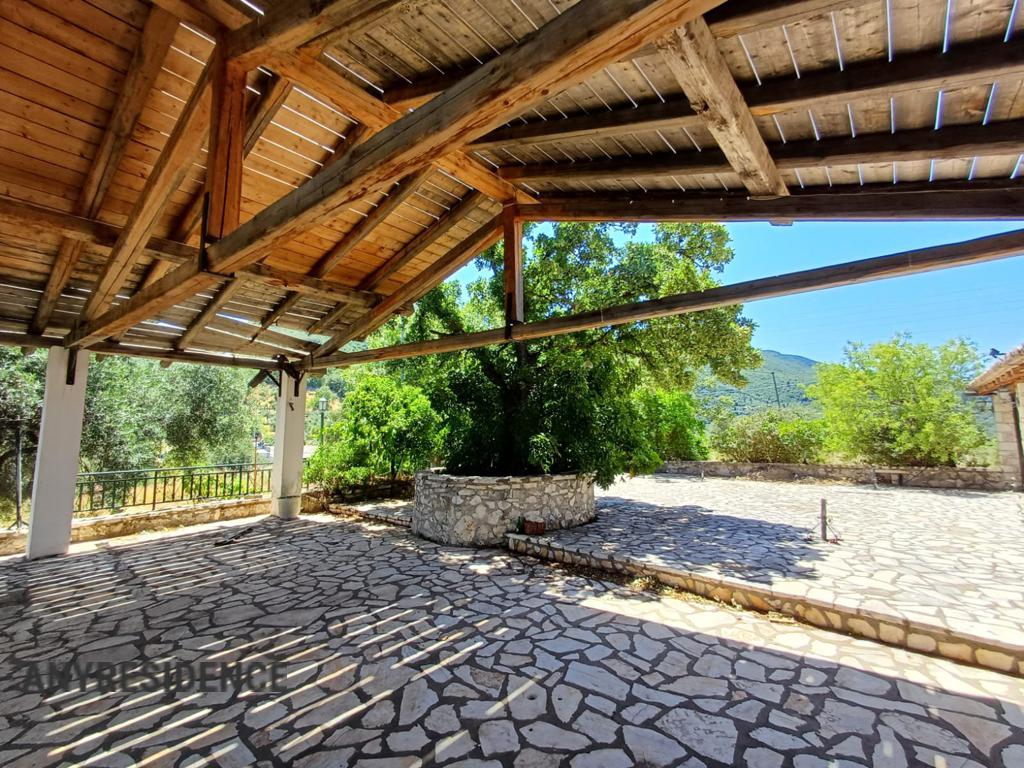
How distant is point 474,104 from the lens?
68.9 inches

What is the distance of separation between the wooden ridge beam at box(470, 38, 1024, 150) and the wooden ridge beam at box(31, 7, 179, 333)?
2722 mm

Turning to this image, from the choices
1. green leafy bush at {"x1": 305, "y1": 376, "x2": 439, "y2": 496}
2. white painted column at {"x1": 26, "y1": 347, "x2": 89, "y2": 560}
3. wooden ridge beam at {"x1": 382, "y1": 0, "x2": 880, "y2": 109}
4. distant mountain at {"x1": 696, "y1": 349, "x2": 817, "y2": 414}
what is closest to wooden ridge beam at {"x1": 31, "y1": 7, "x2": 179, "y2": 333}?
white painted column at {"x1": 26, "y1": 347, "x2": 89, "y2": 560}

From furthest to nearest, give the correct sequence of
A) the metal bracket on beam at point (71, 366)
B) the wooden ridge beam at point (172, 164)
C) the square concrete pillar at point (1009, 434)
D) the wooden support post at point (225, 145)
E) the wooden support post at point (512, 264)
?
the square concrete pillar at point (1009, 434) → the metal bracket on beam at point (71, 366) → the wooden support post at point (512, 264) → the wooden ridge beam at point (172, 164) → the wooden support post at point (225, 145)

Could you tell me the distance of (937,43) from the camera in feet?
6.84

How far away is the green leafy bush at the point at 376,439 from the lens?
9570 millimetres

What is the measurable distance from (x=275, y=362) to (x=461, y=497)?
4.96 meters

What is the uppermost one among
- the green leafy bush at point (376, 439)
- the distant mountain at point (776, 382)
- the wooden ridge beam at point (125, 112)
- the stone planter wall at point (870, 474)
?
the distant mountain at point (776, 382)

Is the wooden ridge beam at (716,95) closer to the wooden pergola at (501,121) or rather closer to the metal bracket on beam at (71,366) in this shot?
the wooden pergola at (501,121)

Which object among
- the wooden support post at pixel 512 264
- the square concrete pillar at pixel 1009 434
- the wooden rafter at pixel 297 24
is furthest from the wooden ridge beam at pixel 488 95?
the square concrete pillar at pixel 1009 434

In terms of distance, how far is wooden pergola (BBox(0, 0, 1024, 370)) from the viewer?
199 centimetres

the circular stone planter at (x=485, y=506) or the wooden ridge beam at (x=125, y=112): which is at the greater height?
the wooden ridge beam at (x=125, y=112)

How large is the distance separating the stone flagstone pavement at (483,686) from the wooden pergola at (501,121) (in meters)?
2.72

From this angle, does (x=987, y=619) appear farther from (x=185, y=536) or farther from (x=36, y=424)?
(x=36, y=424)

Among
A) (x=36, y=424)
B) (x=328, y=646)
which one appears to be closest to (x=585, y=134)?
(x=328, y=646)
